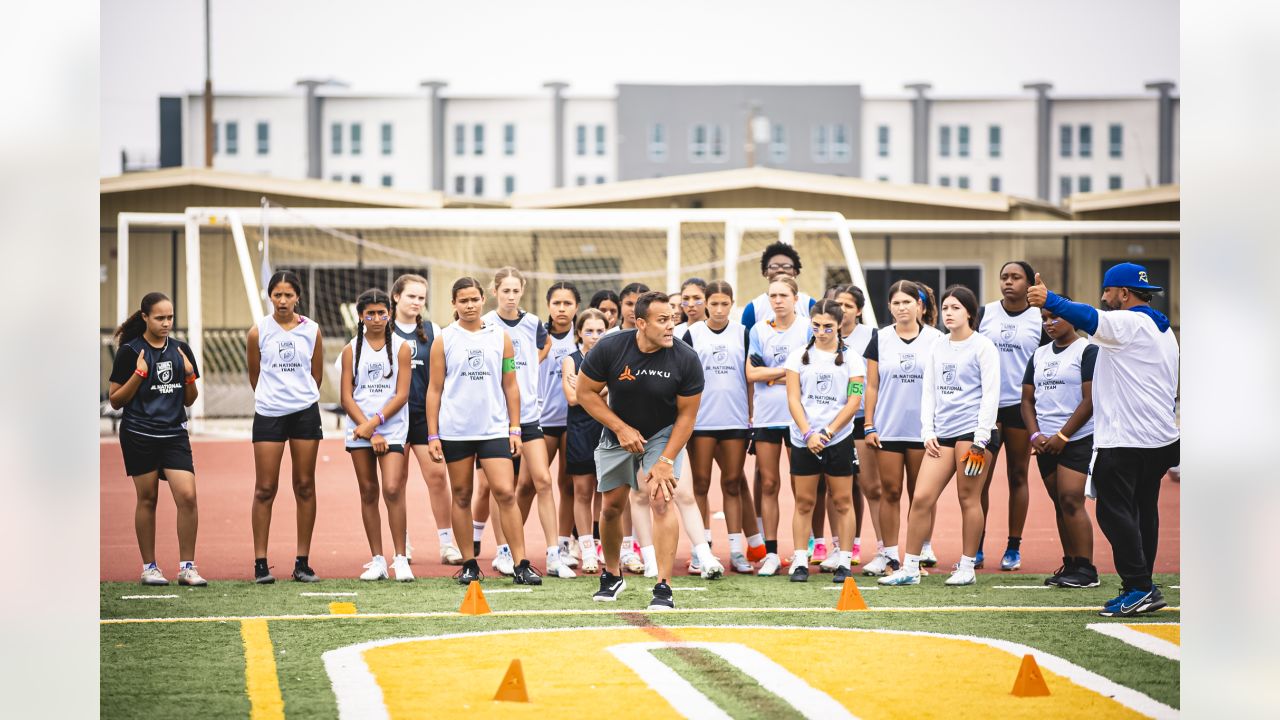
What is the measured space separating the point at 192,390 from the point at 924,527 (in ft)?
15.7

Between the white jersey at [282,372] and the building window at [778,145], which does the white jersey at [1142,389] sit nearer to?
the white jersey at [282,372]

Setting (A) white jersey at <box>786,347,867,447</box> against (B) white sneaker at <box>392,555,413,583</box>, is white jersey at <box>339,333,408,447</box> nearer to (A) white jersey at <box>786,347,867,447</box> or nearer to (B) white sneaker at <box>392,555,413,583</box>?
(B) white sneaker at <box>392,555,413,583</box>

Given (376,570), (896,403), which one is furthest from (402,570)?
(896,403)

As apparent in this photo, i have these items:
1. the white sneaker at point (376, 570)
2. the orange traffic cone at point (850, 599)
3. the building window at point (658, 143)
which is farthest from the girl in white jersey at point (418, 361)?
the building window at point (658, 143)

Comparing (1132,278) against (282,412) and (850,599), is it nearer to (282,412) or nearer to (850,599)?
(850,599)

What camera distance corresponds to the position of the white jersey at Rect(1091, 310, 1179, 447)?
298 inches

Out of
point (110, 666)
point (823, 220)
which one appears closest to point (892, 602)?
point (110, 666)

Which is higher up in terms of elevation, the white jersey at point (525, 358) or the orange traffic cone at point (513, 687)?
the white jersey at point (525, 358)

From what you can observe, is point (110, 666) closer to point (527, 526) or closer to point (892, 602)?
point (892, 602)

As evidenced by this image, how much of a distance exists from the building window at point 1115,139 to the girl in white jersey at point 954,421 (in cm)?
6160

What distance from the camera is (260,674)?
20.6 ft

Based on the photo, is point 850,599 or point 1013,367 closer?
point 850,599

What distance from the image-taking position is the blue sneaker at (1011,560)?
9.71m

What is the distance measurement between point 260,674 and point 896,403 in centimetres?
466
